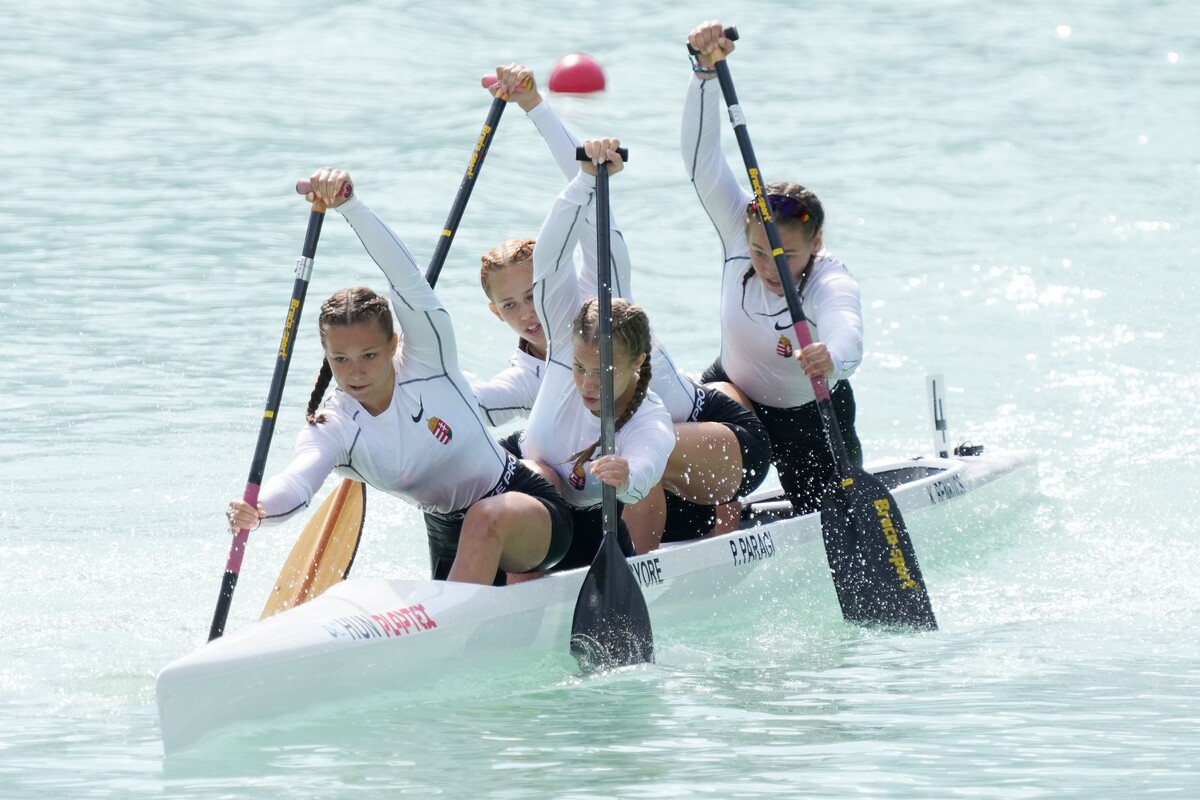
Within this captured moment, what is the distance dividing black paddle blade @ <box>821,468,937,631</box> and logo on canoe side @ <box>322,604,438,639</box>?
1.56 meters

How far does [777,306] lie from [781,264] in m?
0.32

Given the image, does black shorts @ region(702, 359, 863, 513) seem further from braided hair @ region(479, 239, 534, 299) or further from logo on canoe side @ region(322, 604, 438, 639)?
logo on canoe side @ region(322, 604, 438, 639)

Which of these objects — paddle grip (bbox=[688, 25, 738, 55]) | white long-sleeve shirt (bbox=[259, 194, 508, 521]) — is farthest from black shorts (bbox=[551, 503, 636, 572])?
paddle grip (bbox=[688, 25, 738, 55])

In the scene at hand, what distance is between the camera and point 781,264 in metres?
5.22

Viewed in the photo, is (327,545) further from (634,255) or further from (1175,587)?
(634,255)

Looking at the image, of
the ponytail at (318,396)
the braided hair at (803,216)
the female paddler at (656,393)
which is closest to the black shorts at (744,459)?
the female paddler at (656,393)

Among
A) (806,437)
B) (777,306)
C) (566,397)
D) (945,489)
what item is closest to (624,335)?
(566,397)

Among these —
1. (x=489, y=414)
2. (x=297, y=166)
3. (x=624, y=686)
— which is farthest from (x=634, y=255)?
(x=624, y=686)

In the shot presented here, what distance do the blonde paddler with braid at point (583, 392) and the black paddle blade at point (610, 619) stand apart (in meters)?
0.20

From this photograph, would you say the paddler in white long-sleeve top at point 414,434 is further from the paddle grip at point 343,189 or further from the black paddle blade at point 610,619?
the black paddle blade at point 610,619

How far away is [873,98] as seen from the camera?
14.3m

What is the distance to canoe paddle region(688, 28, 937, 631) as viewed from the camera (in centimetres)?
509

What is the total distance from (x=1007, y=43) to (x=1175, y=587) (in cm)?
1135

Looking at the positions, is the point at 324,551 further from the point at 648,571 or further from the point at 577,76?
the point at 577,76
